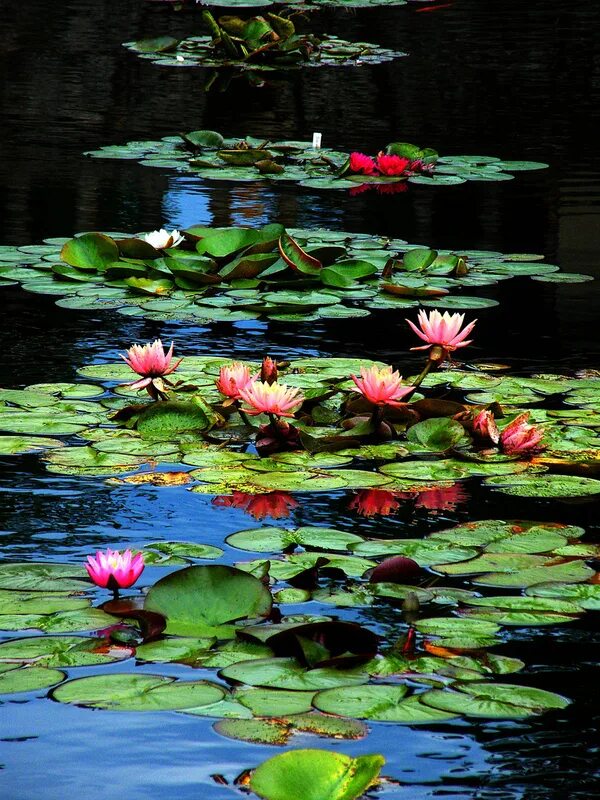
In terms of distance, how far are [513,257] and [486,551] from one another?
3109mm

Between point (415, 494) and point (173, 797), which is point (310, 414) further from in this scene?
point (173, 797)

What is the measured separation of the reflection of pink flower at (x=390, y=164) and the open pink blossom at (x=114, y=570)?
4956 millimetres

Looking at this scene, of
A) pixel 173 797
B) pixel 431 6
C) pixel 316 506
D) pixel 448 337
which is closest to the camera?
pixel 173 797

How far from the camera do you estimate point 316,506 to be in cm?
309

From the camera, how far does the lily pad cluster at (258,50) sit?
1122 centimetres

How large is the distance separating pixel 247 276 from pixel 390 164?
2182mm

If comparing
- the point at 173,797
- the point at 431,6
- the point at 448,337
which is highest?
the point at 431,6

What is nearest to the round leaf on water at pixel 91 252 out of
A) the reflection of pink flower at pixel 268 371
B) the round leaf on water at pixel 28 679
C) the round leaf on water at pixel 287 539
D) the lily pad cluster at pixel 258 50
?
the reflection of pink flower at pixel 268 371

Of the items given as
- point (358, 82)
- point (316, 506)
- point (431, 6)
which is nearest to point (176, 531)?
point (316, 506)

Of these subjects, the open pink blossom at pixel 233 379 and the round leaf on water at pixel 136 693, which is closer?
the round leaf on water at pixel 136 693

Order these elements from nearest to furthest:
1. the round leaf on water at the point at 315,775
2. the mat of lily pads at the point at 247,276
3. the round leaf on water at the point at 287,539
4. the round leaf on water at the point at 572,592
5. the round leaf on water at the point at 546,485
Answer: the round leaf on water at the point at 315,775 → the round leaf on water at the point at 572,592 → the round leaf on water at the point at 287,539 → the round leaf on water at the point at 546,485 → the mat of lily pads at the point at 247,276

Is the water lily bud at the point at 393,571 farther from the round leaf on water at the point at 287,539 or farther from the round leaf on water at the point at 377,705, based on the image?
the round leaf on water at the point at 377,705

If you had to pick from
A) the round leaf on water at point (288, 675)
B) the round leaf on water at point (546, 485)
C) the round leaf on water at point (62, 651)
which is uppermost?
the round leaf on water at point (288, 675)

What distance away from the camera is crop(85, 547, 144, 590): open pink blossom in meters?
2.40
